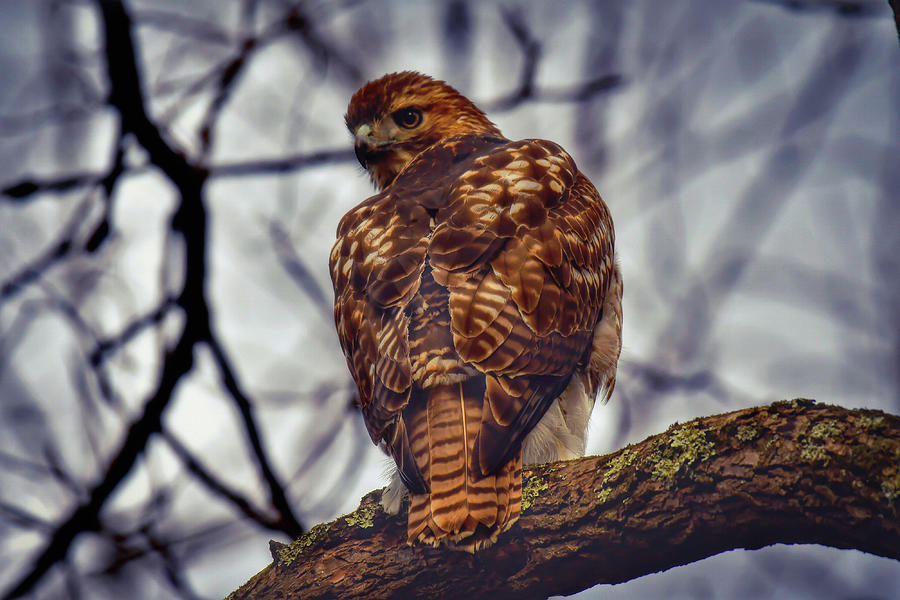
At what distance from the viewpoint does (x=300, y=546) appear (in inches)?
127

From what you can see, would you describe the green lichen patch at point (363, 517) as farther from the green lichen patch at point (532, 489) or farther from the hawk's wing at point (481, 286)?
the green lichen patch at point (532, 489)

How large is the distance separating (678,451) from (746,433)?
0.21 m

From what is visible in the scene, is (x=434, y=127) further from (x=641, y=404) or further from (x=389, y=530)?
(x=389, y=530)

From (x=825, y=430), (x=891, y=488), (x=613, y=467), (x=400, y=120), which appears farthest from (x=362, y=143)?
(x=891, y=488)

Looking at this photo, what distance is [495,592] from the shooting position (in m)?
2.79

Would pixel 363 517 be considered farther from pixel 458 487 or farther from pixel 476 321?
pixel 476 321

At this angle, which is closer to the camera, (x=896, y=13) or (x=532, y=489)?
(x=896, y=13)

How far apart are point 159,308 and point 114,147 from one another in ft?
2.49

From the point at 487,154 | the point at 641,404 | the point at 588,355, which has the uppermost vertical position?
the point at 487,154

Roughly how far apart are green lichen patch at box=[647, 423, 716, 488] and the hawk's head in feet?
9.46

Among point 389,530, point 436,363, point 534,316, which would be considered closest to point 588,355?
point 534,316

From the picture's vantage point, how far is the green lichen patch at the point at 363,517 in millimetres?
3145

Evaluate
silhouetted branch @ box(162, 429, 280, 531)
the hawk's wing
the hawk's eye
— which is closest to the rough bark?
the hawk's wing

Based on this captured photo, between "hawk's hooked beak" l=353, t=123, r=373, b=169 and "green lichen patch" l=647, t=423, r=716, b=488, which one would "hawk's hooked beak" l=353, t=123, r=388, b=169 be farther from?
"green lichen patch" l=647, t=423, r=716, b=488
